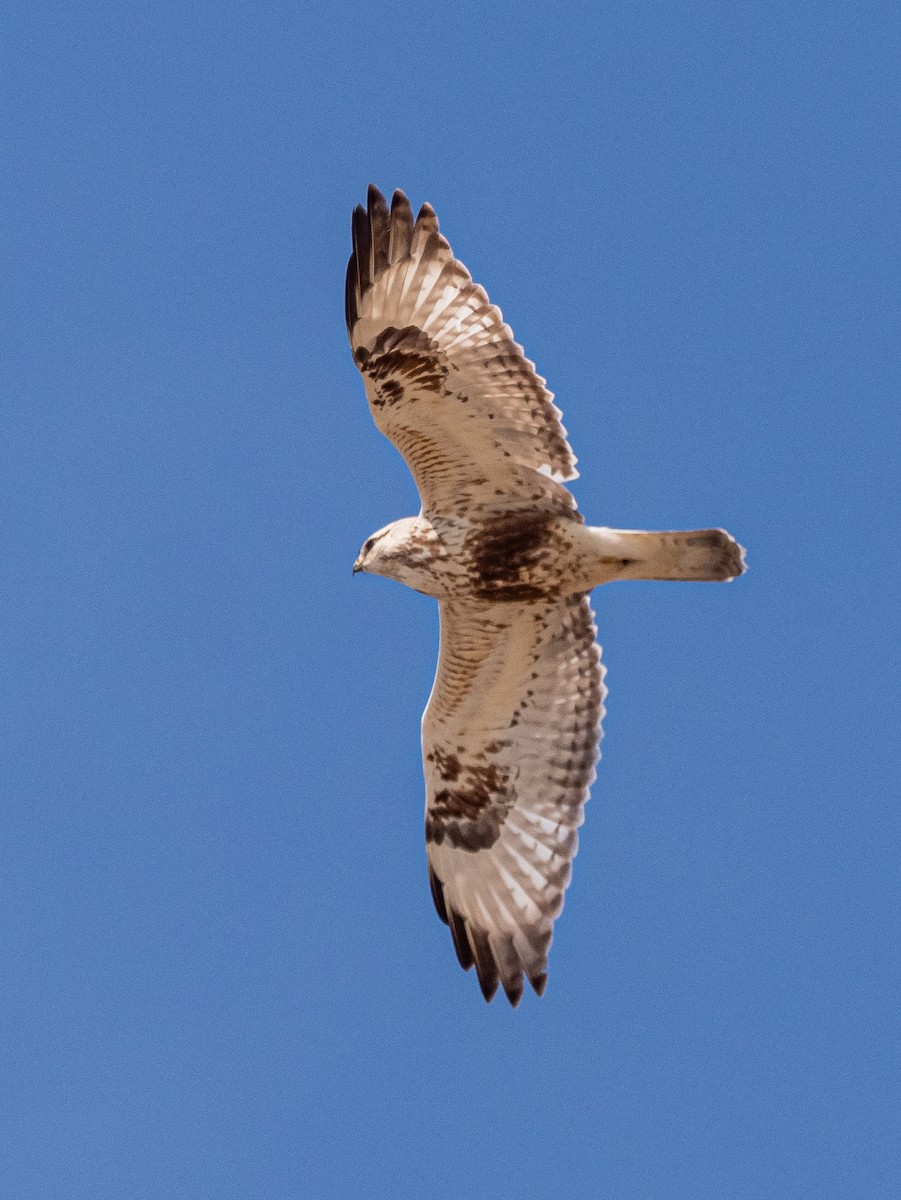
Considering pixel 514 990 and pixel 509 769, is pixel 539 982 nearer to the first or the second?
pixel 514 990

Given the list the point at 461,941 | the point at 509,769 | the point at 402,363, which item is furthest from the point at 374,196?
the point at 461,941

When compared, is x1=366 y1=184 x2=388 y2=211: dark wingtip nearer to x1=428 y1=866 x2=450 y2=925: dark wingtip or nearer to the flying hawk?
the flying hawk

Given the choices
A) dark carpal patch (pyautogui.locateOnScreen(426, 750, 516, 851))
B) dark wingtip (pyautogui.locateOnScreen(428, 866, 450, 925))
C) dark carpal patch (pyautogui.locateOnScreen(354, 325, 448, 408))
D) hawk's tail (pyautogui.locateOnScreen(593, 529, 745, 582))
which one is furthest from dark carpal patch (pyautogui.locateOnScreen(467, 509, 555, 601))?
dark wingtip (pyautogui.locateOnScreen(428, 866, 450, 925))

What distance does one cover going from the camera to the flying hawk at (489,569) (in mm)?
9836

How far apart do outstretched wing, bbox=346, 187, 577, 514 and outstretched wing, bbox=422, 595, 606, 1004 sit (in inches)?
35.8

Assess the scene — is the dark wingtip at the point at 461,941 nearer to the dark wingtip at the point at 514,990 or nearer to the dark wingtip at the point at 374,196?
the dark wingtip at the point at 514,990

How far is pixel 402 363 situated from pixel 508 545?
1.09 m

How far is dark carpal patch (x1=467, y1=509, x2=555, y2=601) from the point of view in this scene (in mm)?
10086

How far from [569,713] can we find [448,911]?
130 centimetres

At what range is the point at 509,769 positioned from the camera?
10.9 m

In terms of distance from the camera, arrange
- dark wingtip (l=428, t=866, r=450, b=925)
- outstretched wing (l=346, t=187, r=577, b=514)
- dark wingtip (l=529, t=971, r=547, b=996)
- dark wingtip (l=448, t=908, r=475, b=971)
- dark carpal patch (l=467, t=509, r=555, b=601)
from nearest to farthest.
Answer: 1. outstretched wing (l=346, t=187, r=577, b=514)
2. dark carpal patch (l=467, t=509, r=555, b=601)
3. dark wingtip (l=529, t=971, r=547, b=996)
4. dark wingtip (l=448, t=908, r=475, b=971)
5. dark wingtip (l=428, t=866, r=450, b=925)

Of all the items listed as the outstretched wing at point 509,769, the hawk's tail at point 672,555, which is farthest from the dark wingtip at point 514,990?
the hawk's tail at point 672,555

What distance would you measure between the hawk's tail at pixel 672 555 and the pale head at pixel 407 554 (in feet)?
2.86

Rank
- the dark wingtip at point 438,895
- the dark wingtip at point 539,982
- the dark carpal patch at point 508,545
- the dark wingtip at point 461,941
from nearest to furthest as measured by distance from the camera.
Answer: the dark carpal patch at point 508,545, the dark wingtip at point 539,982, the dark wingtip at point 461,941, the dark wingtip at point 438,895
